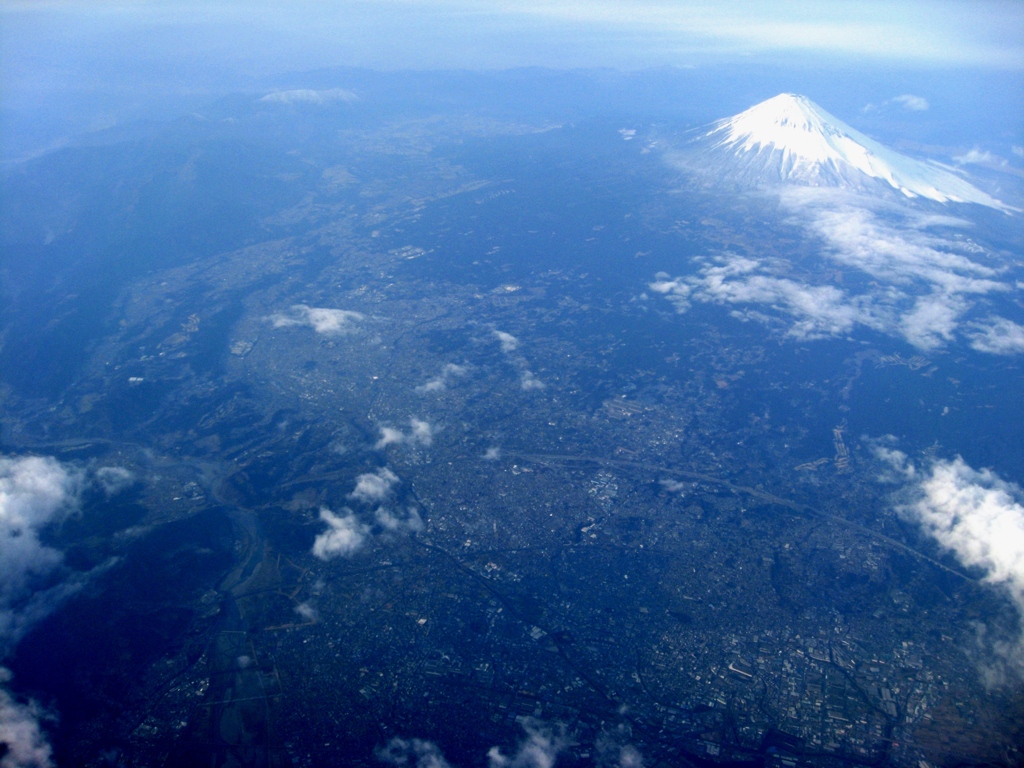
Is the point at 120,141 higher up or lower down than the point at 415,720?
higher up

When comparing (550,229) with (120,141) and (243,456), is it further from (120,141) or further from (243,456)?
(120,141)

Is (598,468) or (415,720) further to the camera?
(598,468)

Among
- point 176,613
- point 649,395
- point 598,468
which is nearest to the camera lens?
point 176,613

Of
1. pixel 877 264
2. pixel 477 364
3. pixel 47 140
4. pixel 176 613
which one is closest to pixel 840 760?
pixel 176 613

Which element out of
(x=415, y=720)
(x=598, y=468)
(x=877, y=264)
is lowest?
(x=415, y=720)

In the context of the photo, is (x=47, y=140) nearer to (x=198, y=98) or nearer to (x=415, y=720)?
(x=198, y=98)

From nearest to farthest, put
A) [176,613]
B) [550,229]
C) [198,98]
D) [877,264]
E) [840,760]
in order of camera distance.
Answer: [840,760] → [176,613] → [877,264] → [550,229] → [198,98]

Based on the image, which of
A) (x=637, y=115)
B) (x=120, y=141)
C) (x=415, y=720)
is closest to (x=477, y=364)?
(x=415, y=720)
